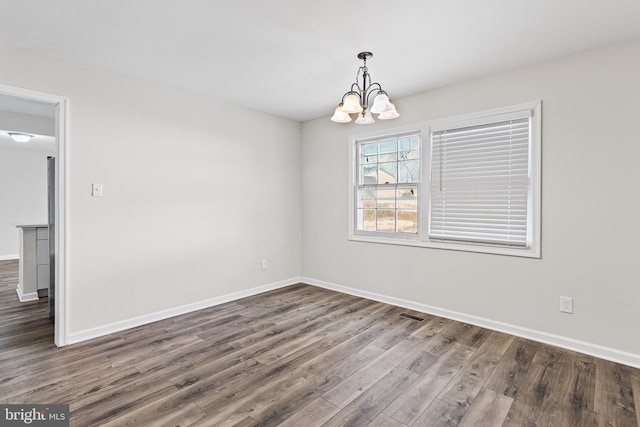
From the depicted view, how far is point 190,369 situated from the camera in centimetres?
234

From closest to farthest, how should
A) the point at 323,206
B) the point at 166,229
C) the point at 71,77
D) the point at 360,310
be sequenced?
the point at 71,77 < the point at 166,229 < the point at 360,310 < the point at 323,206

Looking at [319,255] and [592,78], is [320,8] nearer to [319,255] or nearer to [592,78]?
[592,78]

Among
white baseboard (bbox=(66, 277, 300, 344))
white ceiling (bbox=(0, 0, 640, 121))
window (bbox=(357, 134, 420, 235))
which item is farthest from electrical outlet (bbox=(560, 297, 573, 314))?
white baseboard (bbox=(66, 277, 300, 344))

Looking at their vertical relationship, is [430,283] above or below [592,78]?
below

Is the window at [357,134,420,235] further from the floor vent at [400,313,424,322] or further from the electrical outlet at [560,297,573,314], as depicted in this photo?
the electrical outlet at [560,297,573,314]

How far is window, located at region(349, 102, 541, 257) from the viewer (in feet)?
9.50

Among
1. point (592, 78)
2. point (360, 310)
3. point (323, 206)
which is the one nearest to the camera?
point (592, 78)

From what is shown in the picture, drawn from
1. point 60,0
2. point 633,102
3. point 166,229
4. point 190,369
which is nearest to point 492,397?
point 190,369

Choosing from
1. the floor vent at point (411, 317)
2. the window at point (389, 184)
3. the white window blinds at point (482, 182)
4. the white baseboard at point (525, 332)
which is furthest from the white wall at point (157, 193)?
the white window blinds at point (482, 182)

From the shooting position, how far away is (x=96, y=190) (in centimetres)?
291

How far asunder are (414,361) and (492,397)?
0.58m

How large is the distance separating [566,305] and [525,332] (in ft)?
1.38

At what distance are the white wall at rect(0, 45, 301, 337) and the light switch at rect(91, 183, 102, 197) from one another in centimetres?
3

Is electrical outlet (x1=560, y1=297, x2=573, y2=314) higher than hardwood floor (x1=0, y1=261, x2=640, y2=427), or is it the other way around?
electrical outlet (x1=560, y1=297, x2=573, y2=314)
